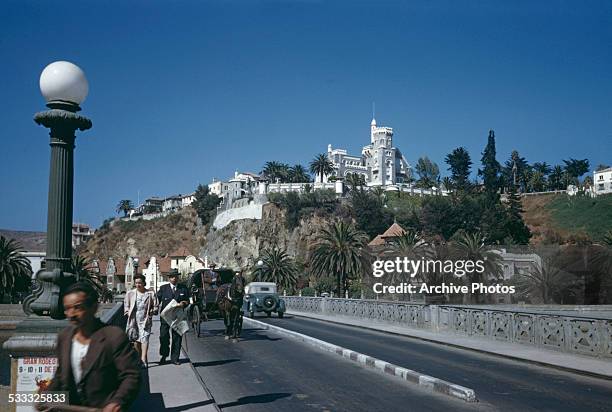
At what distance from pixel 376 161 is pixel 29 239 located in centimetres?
10618

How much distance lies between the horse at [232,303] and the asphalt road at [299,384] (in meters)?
1.40

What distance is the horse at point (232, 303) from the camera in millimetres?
18797

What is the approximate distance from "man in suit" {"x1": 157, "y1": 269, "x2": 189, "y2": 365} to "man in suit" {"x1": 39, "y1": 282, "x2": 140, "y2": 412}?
9.42 meters

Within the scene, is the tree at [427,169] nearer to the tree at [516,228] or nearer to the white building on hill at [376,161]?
the white building on hill at [376,161]

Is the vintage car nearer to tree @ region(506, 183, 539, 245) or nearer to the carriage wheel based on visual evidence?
the carriage wheel

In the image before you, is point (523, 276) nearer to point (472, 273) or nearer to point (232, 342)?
point (472, 273)

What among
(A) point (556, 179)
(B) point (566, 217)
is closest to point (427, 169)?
(A) point (556, 179)

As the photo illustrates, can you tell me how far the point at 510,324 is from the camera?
66.7ft

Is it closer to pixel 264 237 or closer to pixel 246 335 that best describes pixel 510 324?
pixel 246 335

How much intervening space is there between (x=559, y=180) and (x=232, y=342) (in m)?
155

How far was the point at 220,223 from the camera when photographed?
134625 millimetres

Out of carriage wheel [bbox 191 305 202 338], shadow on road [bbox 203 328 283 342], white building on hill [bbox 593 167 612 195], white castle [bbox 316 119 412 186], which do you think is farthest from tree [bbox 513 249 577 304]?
white castle [bbox 316 119 412 186]

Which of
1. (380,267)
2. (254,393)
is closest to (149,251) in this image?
(380,267)

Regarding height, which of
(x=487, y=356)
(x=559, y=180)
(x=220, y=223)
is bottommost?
(x=487, y=356)
